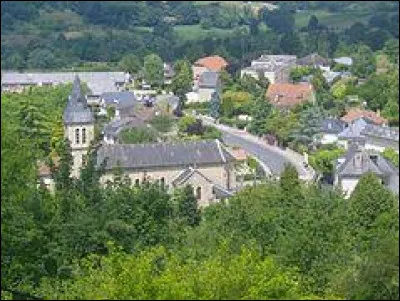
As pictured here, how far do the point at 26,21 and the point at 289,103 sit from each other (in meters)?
30.2

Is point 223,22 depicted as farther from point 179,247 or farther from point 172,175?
point 179,247

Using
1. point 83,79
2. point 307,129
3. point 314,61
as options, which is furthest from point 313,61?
point 307,129

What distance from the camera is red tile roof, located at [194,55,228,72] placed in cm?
4321

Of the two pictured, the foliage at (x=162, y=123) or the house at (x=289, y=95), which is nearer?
the foliage at (x=162, y=123)

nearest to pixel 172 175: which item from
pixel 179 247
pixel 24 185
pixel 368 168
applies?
pixel 368 168

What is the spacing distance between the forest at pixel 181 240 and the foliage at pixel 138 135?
308 centimetres

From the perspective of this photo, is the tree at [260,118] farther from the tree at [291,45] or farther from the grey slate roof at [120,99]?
the tree at [291,45]

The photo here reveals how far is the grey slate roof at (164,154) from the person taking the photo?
22969mm

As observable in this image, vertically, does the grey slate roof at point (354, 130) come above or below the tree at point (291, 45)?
above

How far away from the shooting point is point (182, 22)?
203 ft

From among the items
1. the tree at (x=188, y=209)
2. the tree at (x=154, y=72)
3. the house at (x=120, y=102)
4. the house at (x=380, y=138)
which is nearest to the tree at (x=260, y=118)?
the house at (x=120, y=102)

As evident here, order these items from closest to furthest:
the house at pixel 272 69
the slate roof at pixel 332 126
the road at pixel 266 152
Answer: the road at pixel 266 152 → the slate roof at pixel 332 126 → the house at pixel 272 69

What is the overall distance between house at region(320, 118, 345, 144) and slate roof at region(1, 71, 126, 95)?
10696 millimetres

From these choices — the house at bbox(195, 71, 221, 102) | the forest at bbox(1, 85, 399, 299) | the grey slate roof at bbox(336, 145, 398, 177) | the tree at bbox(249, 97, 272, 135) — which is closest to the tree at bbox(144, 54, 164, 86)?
the house at bbox(195, 71, 221, 102)
